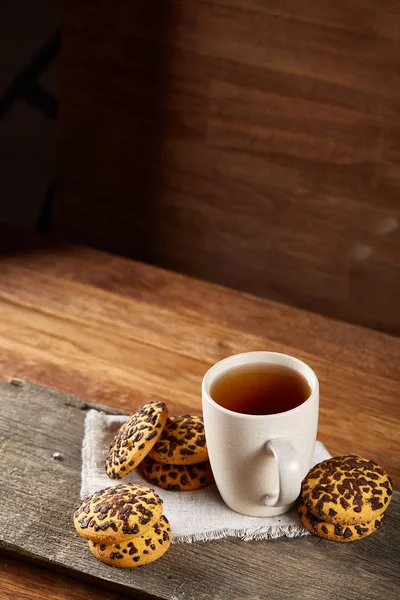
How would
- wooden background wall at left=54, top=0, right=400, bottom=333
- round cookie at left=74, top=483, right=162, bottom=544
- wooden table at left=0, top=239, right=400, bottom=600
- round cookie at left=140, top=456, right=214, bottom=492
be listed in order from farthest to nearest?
1. wooden background wall at left=54, top=0, right=400, bottom=333
2. wooden table at left=0, top=239, right=400, bottom=600
3. round cookie at left=140, top=456, right=214, bottom=492
4. round cookie at left=74, top=483, right=162, bottom=544

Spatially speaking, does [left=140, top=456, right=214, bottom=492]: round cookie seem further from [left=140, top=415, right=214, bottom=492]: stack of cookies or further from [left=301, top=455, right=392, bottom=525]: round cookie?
[left=301, top=455, right=392, bottom=525]: round cookie

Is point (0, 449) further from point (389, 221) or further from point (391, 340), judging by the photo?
point (389, 221)

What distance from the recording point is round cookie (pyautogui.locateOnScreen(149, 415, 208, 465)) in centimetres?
83

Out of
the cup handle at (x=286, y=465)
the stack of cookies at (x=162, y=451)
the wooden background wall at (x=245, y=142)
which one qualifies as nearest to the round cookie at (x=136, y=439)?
the stack of cookies at (x=162, y=451)

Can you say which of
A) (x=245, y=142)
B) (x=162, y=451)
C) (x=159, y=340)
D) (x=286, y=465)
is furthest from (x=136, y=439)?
(x=245, y=142)

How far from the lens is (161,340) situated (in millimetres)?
1134

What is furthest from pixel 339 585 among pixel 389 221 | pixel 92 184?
pixel 92 184

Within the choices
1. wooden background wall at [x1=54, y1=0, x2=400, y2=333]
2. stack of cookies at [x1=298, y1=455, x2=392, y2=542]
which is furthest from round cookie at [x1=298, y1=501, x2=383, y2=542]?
wooden background wall at [x1=54, y1=0, x2=400, y2=333]

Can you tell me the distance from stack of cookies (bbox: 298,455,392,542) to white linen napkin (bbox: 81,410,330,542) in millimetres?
26

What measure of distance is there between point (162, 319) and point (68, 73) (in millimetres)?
513

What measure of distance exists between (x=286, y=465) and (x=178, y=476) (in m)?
0.13

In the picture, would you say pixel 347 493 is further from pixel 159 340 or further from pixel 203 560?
pixel 159 340

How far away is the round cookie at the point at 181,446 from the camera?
825 mm

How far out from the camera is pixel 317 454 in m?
0.90
